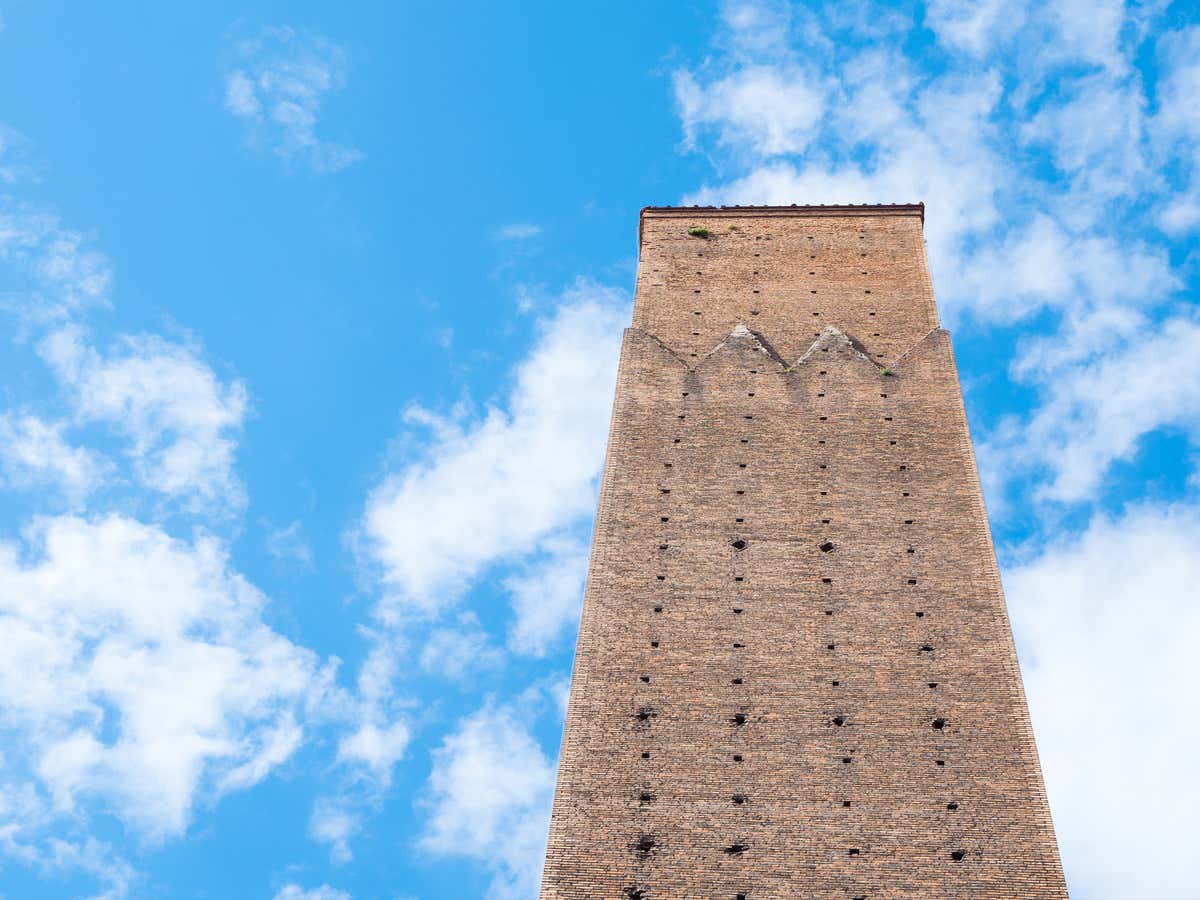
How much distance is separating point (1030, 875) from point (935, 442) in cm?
669

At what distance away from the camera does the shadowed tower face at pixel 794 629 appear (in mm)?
12938

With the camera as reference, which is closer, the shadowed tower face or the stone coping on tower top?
the shadowed tower face

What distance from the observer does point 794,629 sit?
15.2 m

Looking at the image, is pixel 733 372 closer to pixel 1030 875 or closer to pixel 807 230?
pixel 807 230

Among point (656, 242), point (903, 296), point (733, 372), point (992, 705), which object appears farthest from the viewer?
point (656, 242)

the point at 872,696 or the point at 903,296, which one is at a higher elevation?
the point at 903,296

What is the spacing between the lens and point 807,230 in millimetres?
22719

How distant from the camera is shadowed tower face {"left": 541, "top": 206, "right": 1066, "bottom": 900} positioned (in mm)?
12938

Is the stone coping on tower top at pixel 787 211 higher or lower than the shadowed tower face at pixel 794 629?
higher

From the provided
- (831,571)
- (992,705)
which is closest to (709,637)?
(831,571)

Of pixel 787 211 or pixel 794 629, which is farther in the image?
pixel 787 211

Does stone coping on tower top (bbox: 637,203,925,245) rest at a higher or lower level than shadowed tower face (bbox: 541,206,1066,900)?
higher

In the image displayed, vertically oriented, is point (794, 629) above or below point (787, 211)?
below

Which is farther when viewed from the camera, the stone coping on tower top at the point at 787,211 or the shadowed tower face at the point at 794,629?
the stone coping on tower top at the point at 787,211
